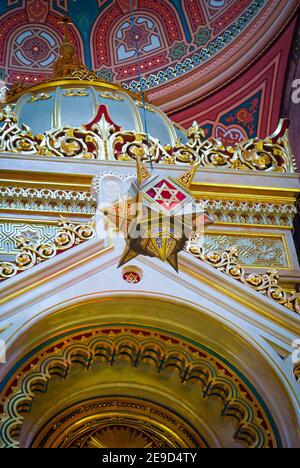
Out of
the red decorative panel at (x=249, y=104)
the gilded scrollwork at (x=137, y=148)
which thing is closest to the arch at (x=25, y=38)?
the red decorative panel at (x=249, y=104)

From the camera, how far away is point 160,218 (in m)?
5.09

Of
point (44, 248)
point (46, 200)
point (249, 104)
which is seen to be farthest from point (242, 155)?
point (249, 104)

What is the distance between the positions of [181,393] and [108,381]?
40 cm

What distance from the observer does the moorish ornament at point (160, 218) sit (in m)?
5.12

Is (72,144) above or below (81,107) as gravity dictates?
below

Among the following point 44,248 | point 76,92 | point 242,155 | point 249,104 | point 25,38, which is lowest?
point 44,248

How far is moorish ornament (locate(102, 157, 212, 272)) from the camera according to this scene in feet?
16.8

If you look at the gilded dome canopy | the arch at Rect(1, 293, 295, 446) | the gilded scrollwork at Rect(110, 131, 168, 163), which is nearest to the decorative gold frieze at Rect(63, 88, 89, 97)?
the gilded dome canopy

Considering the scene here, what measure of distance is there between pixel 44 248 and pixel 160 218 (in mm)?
668

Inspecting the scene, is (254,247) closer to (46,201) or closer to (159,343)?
(46,201)

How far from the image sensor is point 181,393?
5469 millimetres

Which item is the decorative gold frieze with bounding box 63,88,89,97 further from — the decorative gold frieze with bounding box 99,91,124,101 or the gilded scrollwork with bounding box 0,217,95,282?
the gilded scrollwork with bounding box 0,217,95,282

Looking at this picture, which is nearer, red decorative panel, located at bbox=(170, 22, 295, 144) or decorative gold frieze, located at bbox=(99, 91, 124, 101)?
decorative gold frieze, located at bbox=(99, 91, 124, 101)

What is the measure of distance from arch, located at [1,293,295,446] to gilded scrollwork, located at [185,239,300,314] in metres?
0.31
